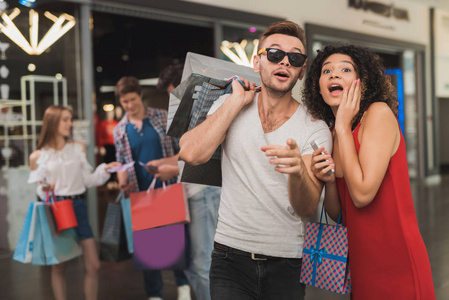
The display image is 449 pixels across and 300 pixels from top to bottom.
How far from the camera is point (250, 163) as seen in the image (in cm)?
203

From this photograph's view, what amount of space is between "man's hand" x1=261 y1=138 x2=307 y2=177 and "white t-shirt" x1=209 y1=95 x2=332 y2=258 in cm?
27

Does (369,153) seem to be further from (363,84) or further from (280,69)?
(280,69)

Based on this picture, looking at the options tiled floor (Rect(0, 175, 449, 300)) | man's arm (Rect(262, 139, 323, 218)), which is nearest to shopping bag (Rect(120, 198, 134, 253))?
tiled floor (Rect(0, 175, 449, 300))

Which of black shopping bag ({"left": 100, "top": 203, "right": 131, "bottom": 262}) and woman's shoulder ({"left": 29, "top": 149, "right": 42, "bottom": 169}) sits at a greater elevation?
woman's shoulder ({"left": 29, "top": 149, "right": 42, "bottom": 169})

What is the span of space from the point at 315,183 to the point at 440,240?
4.92m

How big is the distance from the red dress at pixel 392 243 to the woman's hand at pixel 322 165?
13cm

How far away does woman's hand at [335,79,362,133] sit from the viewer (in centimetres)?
191

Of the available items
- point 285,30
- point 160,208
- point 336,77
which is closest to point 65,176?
point 160,208

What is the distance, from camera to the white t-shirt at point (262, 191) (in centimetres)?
200

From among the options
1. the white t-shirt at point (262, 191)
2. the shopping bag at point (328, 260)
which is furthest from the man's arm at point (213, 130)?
the shopping bag at point (328, 260)

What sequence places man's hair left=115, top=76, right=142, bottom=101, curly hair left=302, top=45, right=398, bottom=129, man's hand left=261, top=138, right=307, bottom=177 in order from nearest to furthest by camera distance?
1. man's hand left=261, top=138, right=307, bottom=177
2. curly hair left=302, top=45, right=398, bottom=129
3. man's hair left=115, top=76, right=142, bottom=101

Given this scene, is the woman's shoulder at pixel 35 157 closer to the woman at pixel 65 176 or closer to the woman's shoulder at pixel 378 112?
the woman at pixel 65 176

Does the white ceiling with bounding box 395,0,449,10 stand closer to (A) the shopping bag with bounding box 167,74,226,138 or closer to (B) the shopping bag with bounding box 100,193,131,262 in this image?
(B) the shopping bag with bounding box 100,193,131,262

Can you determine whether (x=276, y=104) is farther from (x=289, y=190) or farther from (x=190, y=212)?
(x=190, y=212)
